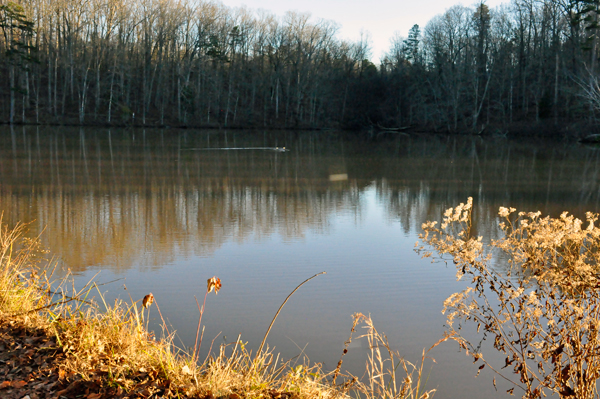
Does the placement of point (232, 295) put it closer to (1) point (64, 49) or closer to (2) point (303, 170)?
(2) point (303, 170)

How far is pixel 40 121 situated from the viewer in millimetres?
49188

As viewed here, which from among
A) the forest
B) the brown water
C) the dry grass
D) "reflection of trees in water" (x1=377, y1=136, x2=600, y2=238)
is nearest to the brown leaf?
the dry grass

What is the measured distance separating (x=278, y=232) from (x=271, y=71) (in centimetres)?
5523

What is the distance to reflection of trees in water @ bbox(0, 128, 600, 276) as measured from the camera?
349 inches

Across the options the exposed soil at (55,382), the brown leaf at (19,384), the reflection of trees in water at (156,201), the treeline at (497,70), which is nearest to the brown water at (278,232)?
the reflection of trees in water at (156,201)

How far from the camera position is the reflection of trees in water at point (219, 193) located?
8.87 m

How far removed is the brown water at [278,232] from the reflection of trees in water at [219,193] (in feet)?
0.14

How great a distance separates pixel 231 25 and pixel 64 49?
18323 millimetres

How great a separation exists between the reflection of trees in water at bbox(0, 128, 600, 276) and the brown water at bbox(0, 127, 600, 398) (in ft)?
0.14

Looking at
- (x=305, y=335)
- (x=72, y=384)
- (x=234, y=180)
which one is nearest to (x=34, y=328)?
(x=72, y=384)

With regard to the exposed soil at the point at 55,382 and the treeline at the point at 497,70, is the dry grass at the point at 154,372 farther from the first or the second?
the treeline at the point at 497,70

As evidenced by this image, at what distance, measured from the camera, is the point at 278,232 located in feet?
Answer: 30.9

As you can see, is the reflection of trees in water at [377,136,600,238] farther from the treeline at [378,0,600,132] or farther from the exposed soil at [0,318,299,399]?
the treeline at [378,0,600,132]

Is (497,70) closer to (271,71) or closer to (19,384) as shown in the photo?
(271,71)
